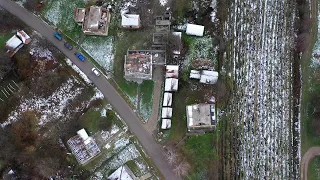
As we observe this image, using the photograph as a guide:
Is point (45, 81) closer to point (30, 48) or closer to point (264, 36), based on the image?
point (30, 48)

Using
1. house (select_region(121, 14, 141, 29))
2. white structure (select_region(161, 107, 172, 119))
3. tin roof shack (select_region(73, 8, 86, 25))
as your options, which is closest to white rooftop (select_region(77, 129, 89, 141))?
white structure (select_region(161, 107, 172, 119))

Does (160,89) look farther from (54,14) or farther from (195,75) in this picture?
(54,14)

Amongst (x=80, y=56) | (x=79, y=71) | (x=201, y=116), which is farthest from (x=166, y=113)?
(x=80, y=56)

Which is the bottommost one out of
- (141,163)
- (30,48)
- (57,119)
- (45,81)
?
(141,163)

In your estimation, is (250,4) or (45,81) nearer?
(45,81)

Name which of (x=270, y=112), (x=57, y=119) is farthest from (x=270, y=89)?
(x=57, y=119)

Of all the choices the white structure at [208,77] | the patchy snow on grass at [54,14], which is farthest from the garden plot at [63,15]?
the white structure at [208,77]

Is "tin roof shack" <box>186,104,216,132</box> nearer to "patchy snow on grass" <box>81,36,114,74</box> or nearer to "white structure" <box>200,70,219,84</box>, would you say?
"white structure" <box>200,70,219,84</box>

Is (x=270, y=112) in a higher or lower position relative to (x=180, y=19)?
lower
